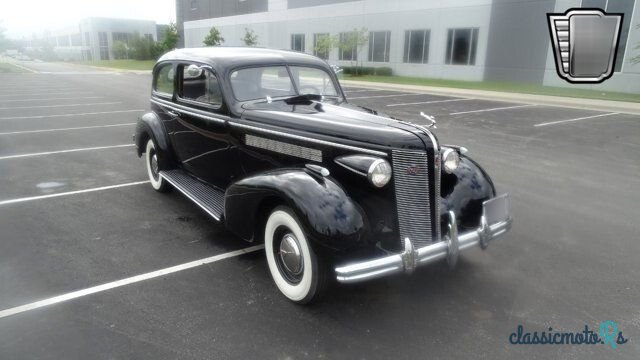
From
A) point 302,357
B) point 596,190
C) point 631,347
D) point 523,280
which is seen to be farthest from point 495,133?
point 302,357

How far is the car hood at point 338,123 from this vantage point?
3.08 metres

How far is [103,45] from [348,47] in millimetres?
72973

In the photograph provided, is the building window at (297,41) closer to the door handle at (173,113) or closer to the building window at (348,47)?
the building window at (348,47)

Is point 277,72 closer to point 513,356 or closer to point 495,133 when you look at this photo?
point 513,356

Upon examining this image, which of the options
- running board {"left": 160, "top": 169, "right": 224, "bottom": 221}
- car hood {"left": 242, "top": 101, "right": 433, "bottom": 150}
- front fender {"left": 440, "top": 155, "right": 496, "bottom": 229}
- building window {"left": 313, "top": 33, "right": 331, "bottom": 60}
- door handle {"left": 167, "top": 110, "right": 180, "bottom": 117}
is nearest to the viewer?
car hood {"left": 242, "top": 101, "right": 433, "bottom": 150}

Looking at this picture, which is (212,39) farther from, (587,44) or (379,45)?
(587,44)

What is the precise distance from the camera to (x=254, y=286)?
342cm

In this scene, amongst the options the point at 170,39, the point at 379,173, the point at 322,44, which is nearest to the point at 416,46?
the point at 322,44

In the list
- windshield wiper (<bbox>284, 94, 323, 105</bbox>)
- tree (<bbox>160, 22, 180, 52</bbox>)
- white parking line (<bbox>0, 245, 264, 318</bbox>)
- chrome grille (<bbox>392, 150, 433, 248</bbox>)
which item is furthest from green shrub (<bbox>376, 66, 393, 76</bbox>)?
tree (<bbox>160, 22, 180, 52</bbox>)

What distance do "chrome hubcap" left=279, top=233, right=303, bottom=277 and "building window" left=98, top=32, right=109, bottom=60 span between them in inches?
3703

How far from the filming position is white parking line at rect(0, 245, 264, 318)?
10.1 ft

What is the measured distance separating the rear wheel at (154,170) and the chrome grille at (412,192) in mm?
3490

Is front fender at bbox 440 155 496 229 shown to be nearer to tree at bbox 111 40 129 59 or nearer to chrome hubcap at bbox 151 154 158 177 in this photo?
chrome hubcap at bbox 151 154 158 177

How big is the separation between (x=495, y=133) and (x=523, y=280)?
6864 millimetres
